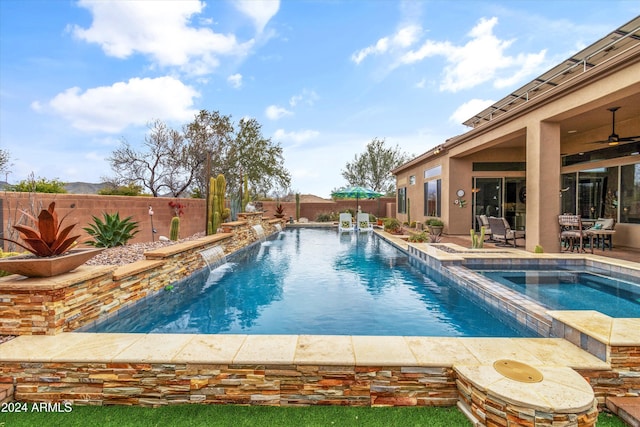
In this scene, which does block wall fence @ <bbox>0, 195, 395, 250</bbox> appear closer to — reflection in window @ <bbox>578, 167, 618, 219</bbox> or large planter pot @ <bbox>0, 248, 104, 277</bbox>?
large planter pot @ <bbox>0, 248, 104, 277</bbox>

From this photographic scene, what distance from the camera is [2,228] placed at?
695 centimetres

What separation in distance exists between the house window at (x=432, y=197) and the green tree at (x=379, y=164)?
21412 millimetres

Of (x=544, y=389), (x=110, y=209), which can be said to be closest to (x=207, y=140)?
(x=110, y=209)

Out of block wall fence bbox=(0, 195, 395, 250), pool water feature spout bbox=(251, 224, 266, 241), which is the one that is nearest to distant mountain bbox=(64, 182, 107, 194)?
block wall fence bbox=(0, 195, 395, 250)

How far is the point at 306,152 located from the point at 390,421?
3003cm

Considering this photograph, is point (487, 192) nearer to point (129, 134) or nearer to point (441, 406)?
point (441, 406)

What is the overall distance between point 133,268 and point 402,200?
1812cm

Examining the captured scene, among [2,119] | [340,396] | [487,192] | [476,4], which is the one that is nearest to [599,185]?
[487,192]

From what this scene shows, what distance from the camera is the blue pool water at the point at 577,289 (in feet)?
16.5

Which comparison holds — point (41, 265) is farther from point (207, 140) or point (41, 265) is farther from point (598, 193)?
point (207, 140)

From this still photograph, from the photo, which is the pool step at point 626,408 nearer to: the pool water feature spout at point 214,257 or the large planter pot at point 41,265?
the large planter pot at point 41,265

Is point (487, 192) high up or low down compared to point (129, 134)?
down

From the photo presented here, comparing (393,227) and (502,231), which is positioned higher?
(502,231)

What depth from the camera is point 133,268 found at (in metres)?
5.17
